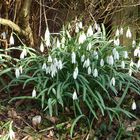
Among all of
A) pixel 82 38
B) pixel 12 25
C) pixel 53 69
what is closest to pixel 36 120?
pixel 53 69

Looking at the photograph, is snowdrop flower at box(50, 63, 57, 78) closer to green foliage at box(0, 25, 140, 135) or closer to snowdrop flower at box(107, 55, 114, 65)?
green foliage at box(0, 25, 140, 135)

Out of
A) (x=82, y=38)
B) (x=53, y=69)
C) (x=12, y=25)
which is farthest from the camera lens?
(x=12, y=25)

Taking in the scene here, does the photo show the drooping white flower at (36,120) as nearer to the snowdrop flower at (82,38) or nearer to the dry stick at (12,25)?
the snowdrop flower at (82,38)

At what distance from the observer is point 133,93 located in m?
5.08

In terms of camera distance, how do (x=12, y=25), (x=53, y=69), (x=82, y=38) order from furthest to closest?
(x=12, y=25) → (x=82, y=38) → (x=53, y=69)

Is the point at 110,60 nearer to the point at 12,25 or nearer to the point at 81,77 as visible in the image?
the point at 81,77

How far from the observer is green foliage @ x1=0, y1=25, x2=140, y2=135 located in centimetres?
462

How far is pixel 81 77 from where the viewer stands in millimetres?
4695

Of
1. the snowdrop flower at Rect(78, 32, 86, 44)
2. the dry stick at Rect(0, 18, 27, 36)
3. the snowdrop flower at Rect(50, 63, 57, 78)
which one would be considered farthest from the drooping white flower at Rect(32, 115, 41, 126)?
the dry stick at Rect(0, 18, 27, 36)

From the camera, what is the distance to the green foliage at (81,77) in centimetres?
462

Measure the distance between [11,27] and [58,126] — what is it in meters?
1.55

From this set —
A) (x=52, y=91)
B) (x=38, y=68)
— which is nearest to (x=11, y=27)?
(x=38, y=68)

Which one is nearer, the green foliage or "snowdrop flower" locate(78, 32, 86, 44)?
the green foliage

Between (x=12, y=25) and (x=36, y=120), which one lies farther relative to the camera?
(x=12, y=25)
